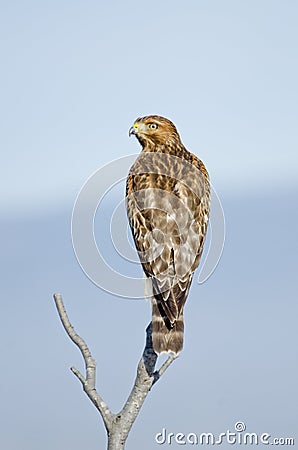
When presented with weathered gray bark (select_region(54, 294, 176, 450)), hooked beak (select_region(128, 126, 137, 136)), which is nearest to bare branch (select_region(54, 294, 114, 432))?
weathered gray bark (select_region(54, 294, 176, 450))

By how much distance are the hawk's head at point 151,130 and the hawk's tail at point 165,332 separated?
8.59ft

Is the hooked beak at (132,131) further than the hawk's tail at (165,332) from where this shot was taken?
Yes

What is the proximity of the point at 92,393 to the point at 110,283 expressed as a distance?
1355 millimetres

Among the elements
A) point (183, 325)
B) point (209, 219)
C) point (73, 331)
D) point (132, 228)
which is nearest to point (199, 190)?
point (209, 219)

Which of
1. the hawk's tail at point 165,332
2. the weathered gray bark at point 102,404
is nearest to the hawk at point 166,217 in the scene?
the hawk's tail at point 165,332

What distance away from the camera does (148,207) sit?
770 centimetres

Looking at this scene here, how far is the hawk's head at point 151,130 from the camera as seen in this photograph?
892 cm

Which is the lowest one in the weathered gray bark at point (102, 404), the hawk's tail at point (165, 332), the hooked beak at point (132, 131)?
the weathered gray bark at point (102, 404)

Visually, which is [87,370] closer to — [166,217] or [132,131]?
[166,217]

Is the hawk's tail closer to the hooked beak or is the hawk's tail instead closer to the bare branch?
the bare branch

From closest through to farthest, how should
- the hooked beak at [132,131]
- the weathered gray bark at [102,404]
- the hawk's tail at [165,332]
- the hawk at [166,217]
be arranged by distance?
1. the weathered gray bark at [102,404]
2. the hawk's tail at [165,332]
3. the hawk at [166,217]
4. the hooked beak at [132,131]

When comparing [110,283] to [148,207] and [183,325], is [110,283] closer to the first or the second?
[183,325]

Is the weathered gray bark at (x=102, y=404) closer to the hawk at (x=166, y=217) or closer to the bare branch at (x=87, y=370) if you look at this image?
the bare branch at (x=87, y=370)

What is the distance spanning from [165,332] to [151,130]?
3.19 meters
